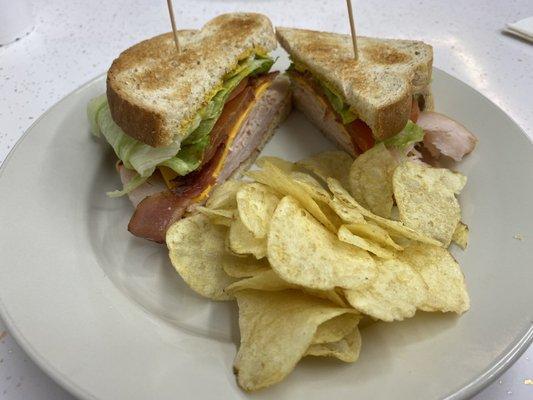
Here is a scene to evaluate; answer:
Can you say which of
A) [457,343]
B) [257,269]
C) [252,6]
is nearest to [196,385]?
[257,269]

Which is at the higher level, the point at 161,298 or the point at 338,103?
the point at 338,103

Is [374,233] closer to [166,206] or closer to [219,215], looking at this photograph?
[219,215]

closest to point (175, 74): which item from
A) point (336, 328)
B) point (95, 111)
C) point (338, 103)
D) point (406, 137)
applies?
point (95, 111)

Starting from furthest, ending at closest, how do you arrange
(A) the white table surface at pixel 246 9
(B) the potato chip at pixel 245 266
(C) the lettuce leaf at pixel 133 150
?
(A) the white table surface at pixel 246 9 < (C) the lettuce leaf at pixel 133 150 < (B) the potato chip at pixel 245 266

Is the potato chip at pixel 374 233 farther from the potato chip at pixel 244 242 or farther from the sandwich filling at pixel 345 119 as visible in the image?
the sandwich filling at pixel 345 119

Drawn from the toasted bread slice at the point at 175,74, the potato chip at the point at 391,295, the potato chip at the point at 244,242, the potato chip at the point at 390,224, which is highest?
the toasted bread slice at the point at 175,74

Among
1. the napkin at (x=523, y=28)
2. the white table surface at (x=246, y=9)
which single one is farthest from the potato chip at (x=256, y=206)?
the napkin at (x=523, y=28)
